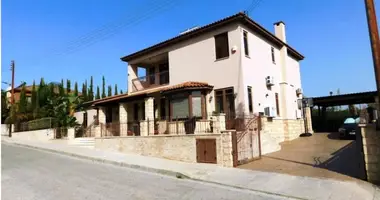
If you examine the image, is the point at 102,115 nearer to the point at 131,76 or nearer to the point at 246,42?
the point at 131,76

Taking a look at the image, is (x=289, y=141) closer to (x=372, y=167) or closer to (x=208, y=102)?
(x=208, y=102)

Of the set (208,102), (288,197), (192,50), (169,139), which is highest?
(192,50)

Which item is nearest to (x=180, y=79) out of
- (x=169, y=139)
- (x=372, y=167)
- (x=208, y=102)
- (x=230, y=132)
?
(x=208, y=102)

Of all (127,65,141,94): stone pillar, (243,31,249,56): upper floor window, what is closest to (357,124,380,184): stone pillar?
(243,31,249,56): upper floor window

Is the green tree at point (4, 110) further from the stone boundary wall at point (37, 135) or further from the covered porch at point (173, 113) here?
the covered porch at point (173, 113)

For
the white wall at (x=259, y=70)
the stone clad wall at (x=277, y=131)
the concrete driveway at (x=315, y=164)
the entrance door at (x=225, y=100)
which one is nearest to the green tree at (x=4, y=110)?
the entrance door at (x=225, y=100)

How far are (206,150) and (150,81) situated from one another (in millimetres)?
11777

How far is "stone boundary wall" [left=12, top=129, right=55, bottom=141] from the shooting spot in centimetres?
2498

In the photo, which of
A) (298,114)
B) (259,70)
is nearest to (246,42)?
(259,70)

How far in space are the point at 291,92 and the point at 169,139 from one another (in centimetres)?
1247

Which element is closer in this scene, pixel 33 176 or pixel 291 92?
pixel 33 176

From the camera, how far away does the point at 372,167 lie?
8.57 metres

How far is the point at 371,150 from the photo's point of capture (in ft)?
28.6

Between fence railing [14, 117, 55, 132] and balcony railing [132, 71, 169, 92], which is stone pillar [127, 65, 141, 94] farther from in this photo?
fence railing [14, 117, 55, 132]
